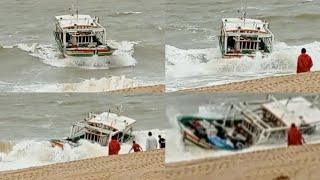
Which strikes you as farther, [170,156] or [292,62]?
[292,62]

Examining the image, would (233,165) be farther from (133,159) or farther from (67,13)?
(67,13)

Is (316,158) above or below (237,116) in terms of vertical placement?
below

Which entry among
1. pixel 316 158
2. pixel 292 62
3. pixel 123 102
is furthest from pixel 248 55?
pixel 316 158

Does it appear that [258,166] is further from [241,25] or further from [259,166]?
[241,25]

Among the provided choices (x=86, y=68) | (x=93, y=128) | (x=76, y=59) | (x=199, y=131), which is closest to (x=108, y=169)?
(x=199, y=131)

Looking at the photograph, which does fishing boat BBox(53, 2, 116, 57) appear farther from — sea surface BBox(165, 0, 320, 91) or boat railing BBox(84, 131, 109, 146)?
boat railing BBox(84, 131, 109, 146)

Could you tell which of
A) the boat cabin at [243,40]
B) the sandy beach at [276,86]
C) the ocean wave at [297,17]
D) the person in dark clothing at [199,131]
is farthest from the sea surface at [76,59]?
the person in dark clothing at [199,131]
